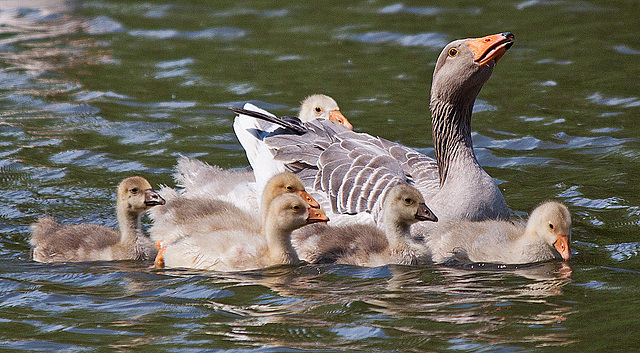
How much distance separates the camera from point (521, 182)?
9.91 m

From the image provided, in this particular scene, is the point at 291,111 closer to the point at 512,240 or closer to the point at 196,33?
the point at 196,33

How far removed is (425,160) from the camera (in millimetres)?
9117

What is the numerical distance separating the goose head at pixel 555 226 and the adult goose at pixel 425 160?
0.73 m

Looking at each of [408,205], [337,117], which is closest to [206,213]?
[408,205]

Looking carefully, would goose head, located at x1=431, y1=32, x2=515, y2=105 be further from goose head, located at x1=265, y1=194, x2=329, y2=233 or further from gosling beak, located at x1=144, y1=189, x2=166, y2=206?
gosling beak, located at x1=144, y1=189, x2=166, y2=206

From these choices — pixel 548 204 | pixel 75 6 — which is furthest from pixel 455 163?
pixel 75 6

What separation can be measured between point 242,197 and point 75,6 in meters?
9.98

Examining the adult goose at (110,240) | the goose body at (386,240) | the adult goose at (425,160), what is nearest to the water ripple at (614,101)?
the adult goose at (425,160)

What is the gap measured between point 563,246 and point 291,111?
5.68 metres

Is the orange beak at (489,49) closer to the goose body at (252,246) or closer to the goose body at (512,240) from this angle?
the goose body at (512,240)

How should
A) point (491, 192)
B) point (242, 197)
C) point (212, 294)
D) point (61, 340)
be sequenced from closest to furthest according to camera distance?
point (61, 340), point (212, 294), point (491, 192), point (242, 197)

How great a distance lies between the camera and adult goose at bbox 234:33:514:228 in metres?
8.00

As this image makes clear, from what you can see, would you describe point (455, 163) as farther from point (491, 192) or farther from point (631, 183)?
point (631, 183)

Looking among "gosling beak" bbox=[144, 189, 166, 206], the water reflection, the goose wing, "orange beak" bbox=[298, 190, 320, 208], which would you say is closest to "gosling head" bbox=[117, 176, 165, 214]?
"gosling beak" bbox=[144, 189, 166, 206]
